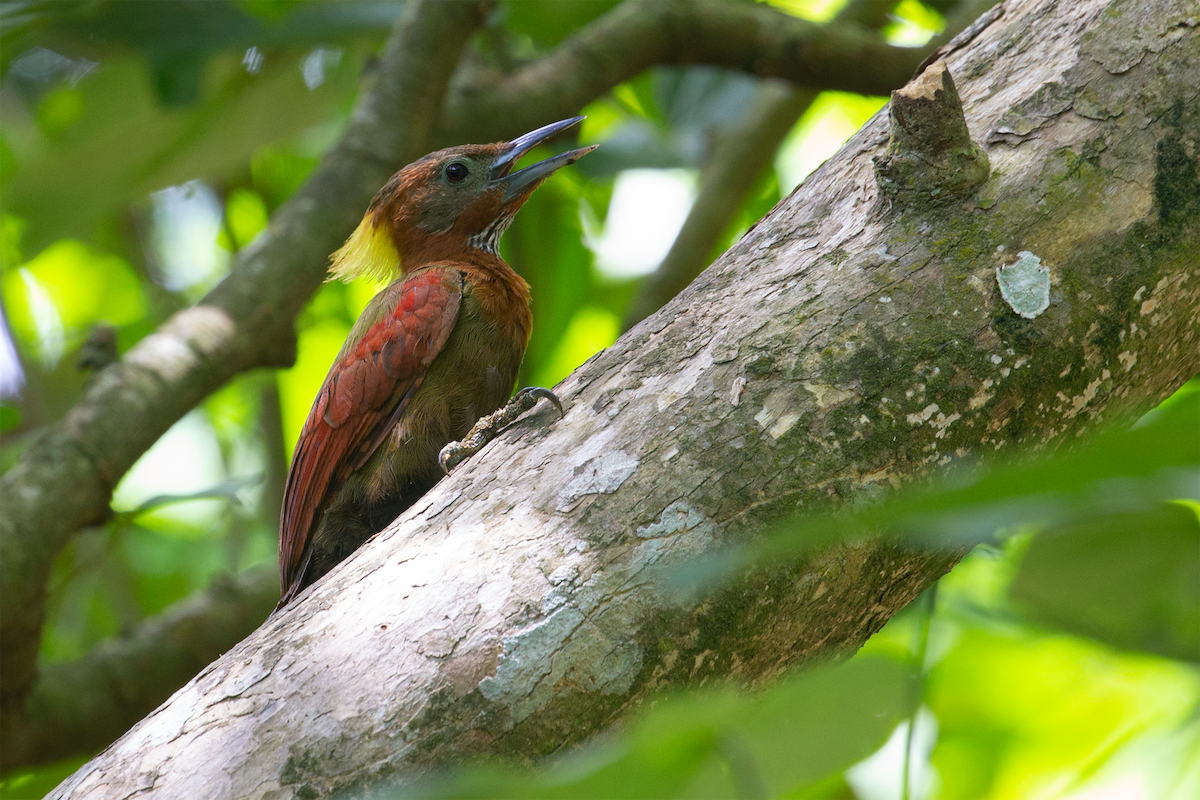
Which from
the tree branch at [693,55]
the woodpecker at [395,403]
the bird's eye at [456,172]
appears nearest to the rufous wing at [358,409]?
the woodpecker at [395,403]

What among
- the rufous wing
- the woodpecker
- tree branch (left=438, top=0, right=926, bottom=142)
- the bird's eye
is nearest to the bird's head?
the bird's eye

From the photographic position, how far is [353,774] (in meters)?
1.46

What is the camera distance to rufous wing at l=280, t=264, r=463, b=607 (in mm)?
2822

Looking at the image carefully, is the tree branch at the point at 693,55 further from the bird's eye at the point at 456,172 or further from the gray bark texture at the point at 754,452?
the gray bark texture at the point at 754,452

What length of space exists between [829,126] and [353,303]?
Result: 9.51ft

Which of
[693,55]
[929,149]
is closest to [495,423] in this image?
[929,149]

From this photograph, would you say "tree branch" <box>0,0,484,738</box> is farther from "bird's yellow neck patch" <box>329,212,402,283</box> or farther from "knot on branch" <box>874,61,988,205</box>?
"knot on branch" <box>874,61,988,205</box>

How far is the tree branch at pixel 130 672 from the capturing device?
3389 millimetres

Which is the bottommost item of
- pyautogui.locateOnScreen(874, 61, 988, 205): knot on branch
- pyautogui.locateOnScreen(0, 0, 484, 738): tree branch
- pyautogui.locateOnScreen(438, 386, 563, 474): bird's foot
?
pyautogui.locateOnScreen(874, 61, 988, 205): knot on branch

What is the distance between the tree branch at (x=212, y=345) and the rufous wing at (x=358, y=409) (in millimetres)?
562

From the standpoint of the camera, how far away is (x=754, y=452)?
1632mm

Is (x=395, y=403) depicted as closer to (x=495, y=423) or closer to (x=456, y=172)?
(x=495, y=423)

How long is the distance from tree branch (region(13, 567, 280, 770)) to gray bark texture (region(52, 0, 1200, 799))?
1988 mm

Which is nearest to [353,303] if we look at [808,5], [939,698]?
[808,5]
